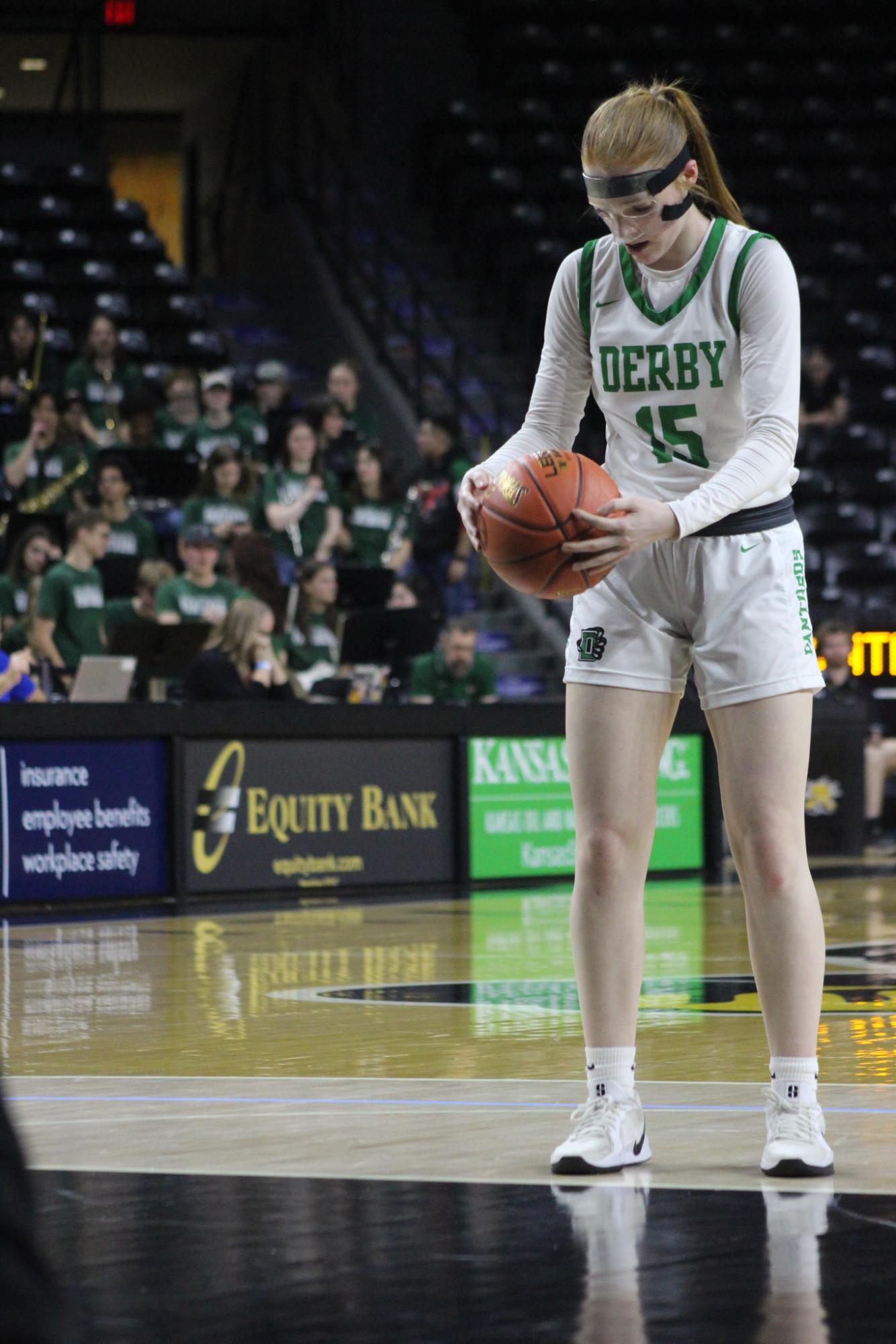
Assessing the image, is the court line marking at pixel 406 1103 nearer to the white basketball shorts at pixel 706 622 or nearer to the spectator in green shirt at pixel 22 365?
the white basketball shorts at pixel 706 622

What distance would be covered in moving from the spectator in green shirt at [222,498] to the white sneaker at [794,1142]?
9.80 metres

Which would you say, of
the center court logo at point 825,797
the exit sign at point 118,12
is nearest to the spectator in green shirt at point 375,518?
the center court logo at point 825,797

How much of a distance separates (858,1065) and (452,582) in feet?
33.4

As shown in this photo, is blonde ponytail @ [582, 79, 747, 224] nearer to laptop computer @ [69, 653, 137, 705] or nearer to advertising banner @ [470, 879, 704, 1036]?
advertising banner @ [470, 879, 704, 1036]

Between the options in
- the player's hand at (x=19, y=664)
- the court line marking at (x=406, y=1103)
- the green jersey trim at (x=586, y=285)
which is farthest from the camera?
the player's hand at (x=19, y=664)

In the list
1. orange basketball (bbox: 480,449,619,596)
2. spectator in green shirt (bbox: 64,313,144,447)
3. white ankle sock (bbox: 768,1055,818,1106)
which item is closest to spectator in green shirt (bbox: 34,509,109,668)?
spectator in green shirt (bbox: 64,313,144,447)

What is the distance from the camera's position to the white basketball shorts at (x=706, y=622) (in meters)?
3.55

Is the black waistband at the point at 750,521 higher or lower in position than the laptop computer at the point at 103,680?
lower

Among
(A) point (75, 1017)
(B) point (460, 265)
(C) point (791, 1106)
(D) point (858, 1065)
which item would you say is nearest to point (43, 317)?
(B) point (460, 265)

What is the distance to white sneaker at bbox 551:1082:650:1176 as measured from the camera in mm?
3459

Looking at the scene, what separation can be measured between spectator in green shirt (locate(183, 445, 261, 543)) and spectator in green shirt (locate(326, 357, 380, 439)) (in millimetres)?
2415

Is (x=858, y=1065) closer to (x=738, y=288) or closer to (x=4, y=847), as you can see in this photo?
(x=738, y=288)

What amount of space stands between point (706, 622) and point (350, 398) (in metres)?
12.3

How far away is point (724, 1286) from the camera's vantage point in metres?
2.66
